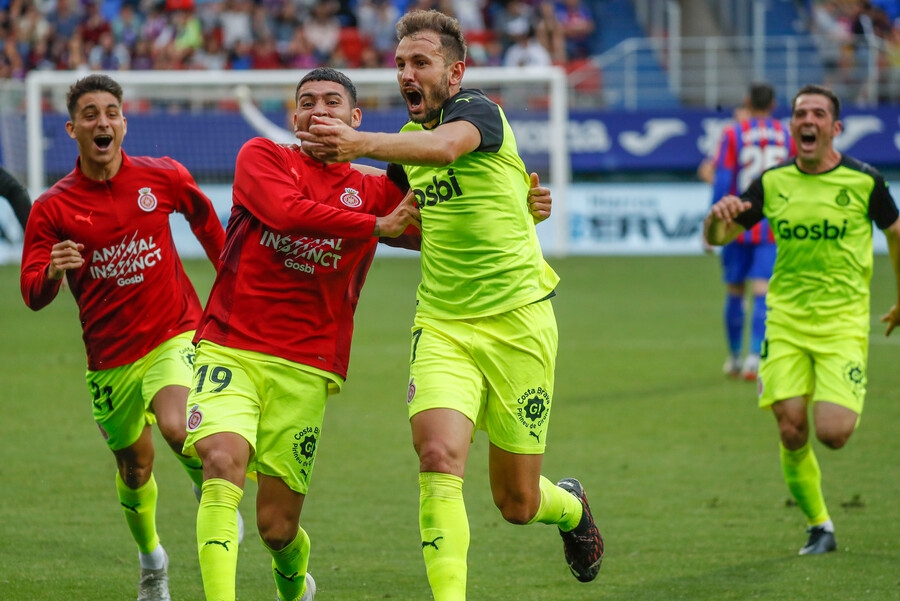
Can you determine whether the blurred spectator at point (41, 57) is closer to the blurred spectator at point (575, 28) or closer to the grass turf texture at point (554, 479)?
the blurred spectator at point (575, 28)

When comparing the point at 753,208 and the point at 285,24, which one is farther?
the point at 285,24

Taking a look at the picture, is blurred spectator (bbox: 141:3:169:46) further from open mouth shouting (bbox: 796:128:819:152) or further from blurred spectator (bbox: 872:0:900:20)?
open mouth shouting (bbox: 796:128:819:152)

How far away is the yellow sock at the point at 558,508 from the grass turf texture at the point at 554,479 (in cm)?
40

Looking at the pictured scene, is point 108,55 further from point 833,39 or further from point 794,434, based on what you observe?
point 794,434

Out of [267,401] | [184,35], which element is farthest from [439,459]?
[184,35]

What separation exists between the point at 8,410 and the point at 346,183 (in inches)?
241

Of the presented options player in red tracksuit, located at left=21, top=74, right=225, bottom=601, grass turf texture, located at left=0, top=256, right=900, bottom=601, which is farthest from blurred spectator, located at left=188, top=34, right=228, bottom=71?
player in red tracksuit, located at left=21, top=74, right=225, bottom=601

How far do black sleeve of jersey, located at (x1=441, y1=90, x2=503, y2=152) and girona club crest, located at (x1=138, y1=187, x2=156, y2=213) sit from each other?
1816mm

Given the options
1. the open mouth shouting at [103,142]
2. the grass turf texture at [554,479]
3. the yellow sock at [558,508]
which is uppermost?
the open mouth shouting at [103,142]

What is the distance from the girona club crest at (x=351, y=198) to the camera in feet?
17.0

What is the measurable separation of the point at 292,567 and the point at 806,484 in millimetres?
2779

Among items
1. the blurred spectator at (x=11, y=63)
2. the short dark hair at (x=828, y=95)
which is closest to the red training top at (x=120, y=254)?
the short dark hair at (x=828, y=95)

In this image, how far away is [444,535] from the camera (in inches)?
181

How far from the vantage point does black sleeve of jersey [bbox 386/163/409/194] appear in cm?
543
